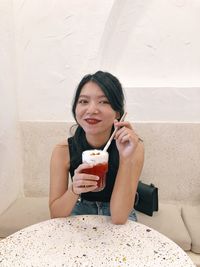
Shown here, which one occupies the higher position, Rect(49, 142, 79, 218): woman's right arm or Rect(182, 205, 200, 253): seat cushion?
Rect(49, 142, 79, 218): woman's right arm

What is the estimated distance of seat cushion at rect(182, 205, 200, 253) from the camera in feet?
4.82

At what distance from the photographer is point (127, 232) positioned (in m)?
1.02

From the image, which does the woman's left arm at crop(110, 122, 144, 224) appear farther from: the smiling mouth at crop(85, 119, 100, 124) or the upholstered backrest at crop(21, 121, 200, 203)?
the upholstered backrest at crop(21, 121, 200, 203)

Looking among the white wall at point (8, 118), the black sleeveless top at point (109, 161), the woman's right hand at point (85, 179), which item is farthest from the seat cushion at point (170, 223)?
the white wall at point (8, 118)

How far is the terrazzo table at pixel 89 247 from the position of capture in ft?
2.78

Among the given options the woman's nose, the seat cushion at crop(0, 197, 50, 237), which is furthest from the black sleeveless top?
the seat cushion at crop(0, 197, 50, 237)

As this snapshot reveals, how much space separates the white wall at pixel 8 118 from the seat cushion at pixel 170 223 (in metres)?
1.03

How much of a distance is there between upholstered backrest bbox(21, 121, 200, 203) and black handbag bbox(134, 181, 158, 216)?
1.02 ft

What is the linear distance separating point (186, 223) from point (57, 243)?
106cm

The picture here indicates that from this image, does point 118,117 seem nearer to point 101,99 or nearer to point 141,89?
point 101,99

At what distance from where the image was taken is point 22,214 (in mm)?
1782

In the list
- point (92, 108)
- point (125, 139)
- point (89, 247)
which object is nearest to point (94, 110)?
point (92, 108)

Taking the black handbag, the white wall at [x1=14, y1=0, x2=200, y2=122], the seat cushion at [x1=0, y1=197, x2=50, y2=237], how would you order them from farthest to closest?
1. the white wall at [x1=14, y1=0, x2=200, y2=122]
2. the black handbag
3. the seat cushion at [x1=0, y1=197, x2=50, y2=237]

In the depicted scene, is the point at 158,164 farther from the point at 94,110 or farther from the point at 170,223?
the point at 94,110
